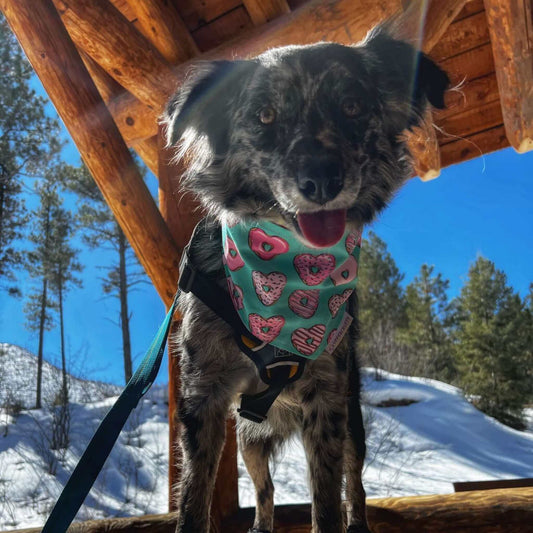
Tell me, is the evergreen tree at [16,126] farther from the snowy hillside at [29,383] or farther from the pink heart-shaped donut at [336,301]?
the pink heart-shaped donut at [336,301]

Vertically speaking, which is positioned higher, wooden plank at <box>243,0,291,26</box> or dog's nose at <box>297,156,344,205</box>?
wooden plank at <box>243,0,291,26</box>

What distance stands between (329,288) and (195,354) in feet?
2.18

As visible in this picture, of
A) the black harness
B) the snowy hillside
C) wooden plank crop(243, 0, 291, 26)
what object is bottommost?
the black harness

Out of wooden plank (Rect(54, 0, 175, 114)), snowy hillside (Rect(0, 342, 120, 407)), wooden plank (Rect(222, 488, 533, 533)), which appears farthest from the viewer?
snowy hillside (Rect(0, 342, 120, 407))

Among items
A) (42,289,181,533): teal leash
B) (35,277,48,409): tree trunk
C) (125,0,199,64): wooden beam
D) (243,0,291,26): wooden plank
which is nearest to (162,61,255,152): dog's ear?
(42,289,181,533): teal leash

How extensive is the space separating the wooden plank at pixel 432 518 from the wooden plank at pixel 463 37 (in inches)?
172

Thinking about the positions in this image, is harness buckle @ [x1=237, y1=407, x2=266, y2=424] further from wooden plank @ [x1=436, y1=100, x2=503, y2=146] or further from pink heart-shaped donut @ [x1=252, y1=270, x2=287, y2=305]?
wooden plank @ [x1=436, y1=100, x2=503, y2=146]

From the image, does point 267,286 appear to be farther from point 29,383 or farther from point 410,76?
point 29,383

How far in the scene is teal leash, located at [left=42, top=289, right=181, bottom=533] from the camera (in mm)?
1438

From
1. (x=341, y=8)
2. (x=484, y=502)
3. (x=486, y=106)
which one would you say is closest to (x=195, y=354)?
(x=484, y=502)

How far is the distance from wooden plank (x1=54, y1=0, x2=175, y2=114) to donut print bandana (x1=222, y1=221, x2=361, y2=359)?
87.8 inches

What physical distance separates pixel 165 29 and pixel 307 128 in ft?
8.88

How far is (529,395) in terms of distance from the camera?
880 inches

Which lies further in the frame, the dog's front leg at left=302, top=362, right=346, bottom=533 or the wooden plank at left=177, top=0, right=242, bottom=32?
the wooden plank at left=177, top=0, right=242, bottom=32
